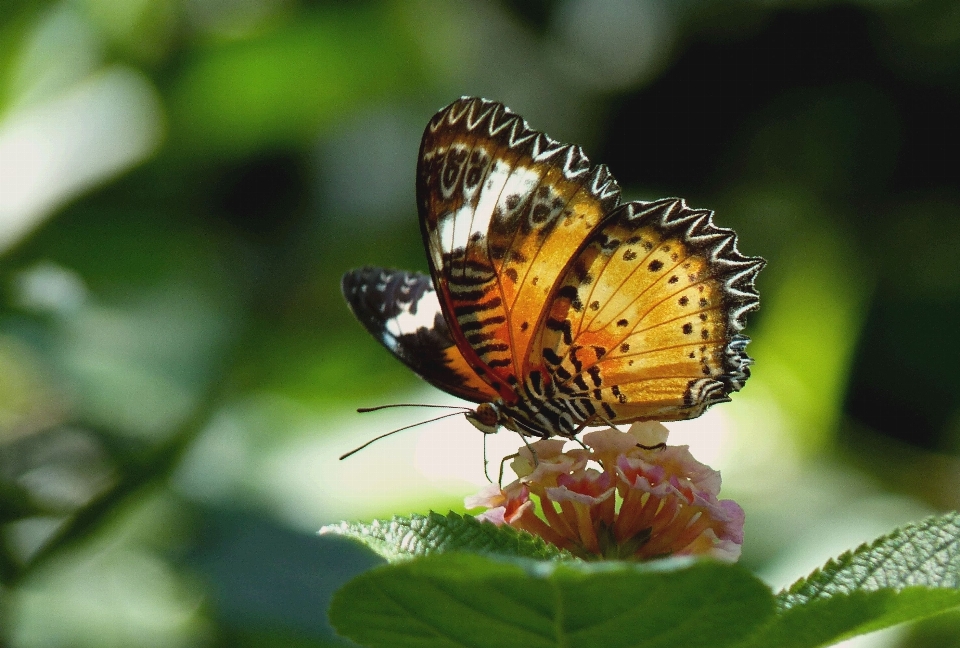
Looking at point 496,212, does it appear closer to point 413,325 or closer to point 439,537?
point 413,325

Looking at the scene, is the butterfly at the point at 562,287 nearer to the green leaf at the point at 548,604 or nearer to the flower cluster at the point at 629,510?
the flower cluster at the point at 629,510

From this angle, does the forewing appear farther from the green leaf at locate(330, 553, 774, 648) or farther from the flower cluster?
the green leaf at locate(330, 553, 774, 648)

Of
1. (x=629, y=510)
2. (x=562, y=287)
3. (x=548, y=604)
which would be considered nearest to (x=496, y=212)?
(x=562, y=287)

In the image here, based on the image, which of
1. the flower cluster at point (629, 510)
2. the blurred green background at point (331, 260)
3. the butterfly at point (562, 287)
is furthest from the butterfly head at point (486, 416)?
the blurred green background at point (331, 260)

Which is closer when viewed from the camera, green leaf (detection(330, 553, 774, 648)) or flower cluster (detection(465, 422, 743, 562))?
green leaf (detection(330, 553, 774, 648))

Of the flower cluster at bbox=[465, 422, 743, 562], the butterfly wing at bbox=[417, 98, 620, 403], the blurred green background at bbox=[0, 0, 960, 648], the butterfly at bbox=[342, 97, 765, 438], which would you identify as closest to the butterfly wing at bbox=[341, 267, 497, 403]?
the butterfly at bbox=[342, 97, 765, 438]

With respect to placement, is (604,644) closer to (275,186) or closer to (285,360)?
(285,360)
